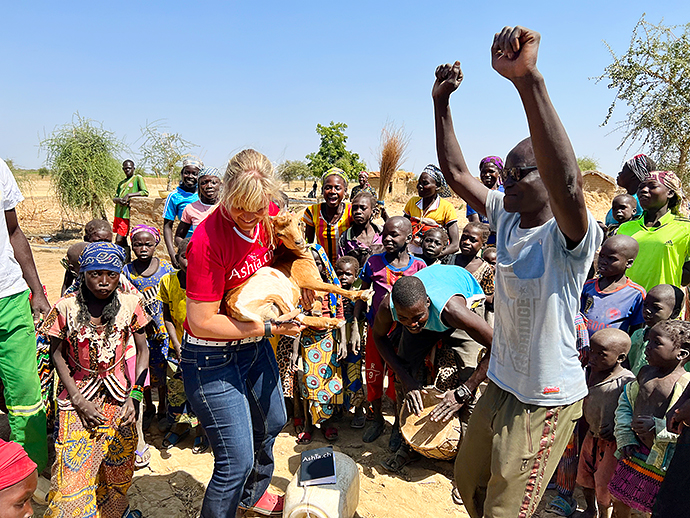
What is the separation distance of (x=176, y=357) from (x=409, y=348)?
1.88 meters

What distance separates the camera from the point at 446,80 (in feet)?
7.02

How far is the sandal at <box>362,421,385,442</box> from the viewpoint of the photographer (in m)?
3.93

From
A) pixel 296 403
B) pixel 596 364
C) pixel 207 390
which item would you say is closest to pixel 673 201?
pixel 596 364

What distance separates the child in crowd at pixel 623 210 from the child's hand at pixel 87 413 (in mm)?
4520

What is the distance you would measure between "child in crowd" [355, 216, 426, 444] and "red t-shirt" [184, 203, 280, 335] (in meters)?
1.75

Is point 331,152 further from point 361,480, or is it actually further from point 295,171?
point 361,480

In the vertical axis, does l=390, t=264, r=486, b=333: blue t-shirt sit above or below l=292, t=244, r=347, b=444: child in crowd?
above

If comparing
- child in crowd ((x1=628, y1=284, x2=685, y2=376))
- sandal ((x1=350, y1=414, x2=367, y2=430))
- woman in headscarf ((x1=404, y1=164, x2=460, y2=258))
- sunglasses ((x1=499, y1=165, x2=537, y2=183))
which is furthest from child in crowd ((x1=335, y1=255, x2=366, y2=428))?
A: sunglasses ((x1=499, y1=165, x2=537, y2=183))

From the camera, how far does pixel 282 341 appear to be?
159 inches

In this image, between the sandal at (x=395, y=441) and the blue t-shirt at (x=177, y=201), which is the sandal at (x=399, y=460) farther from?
the blue t-shirt at (x=177, y=201)

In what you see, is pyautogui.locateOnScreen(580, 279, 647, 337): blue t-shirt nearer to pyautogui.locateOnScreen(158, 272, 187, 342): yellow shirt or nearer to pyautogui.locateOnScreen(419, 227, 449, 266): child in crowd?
pyautogui.locateOnScreen(419, 227, 449, 266): child in crowd

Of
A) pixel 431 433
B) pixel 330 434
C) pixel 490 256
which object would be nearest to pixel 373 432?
pixel 330 434

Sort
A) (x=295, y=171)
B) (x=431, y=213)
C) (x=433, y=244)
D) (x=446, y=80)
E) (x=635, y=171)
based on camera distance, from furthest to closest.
Result: (x=295, y=171), (x=431, y=213), (x=635, y=171), (x=433, y=244), (x=446, y=80)

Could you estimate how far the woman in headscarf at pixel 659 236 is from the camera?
11.9 ft
